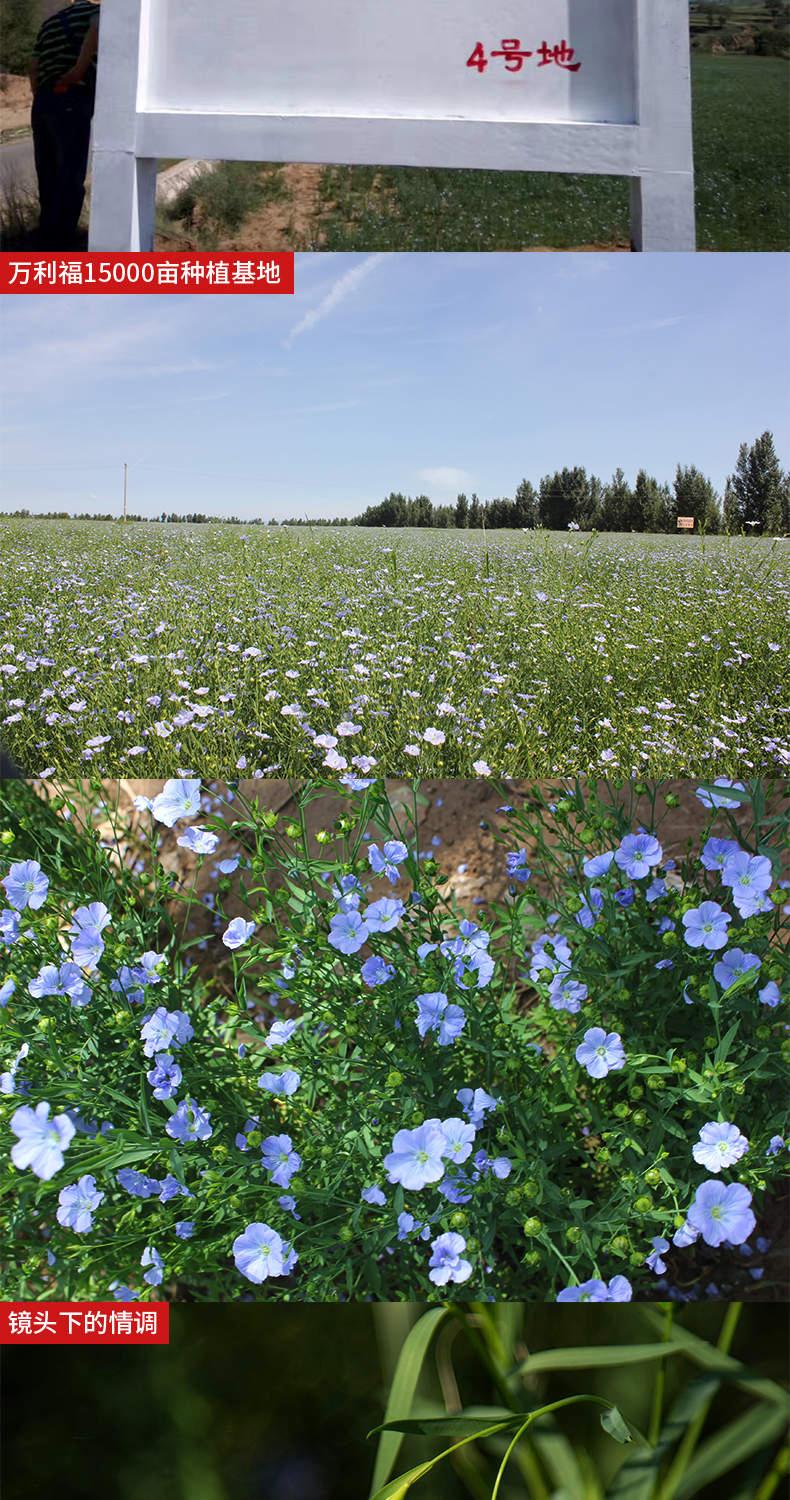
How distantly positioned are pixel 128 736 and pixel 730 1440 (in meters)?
2.34

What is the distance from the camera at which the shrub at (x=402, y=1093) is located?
139 cm

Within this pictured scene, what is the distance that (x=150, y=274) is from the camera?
316 cm

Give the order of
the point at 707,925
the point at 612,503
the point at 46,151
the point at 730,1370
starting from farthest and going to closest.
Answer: the point at 46,151 < the point at 612,503 < the point at 707,925 < the point at 730,1370

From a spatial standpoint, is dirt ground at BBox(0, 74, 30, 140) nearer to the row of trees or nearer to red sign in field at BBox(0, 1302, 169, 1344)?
the row of trees

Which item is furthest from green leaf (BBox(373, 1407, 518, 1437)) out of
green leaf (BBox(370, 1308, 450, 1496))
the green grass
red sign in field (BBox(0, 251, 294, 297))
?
red sign in field (BBox(0, 251, 294, 297))

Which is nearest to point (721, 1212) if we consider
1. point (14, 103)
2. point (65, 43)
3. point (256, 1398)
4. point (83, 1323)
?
point (256, 1398)

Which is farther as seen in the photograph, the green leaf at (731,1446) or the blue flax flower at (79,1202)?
the blue flax flower at (79,1202)

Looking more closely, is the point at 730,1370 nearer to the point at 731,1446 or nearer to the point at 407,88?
the point at 731,1446

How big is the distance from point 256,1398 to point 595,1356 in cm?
59

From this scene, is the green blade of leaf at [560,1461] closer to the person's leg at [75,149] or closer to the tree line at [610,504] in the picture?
the tree line at [610,504]

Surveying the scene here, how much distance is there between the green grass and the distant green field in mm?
5582

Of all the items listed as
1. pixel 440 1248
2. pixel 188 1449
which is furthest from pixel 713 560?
pixel 188 1449

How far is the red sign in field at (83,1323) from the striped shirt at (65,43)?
595 centimetres

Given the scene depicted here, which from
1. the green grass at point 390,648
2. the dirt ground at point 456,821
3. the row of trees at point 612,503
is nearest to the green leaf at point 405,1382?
the dirt ground at point 456,821
